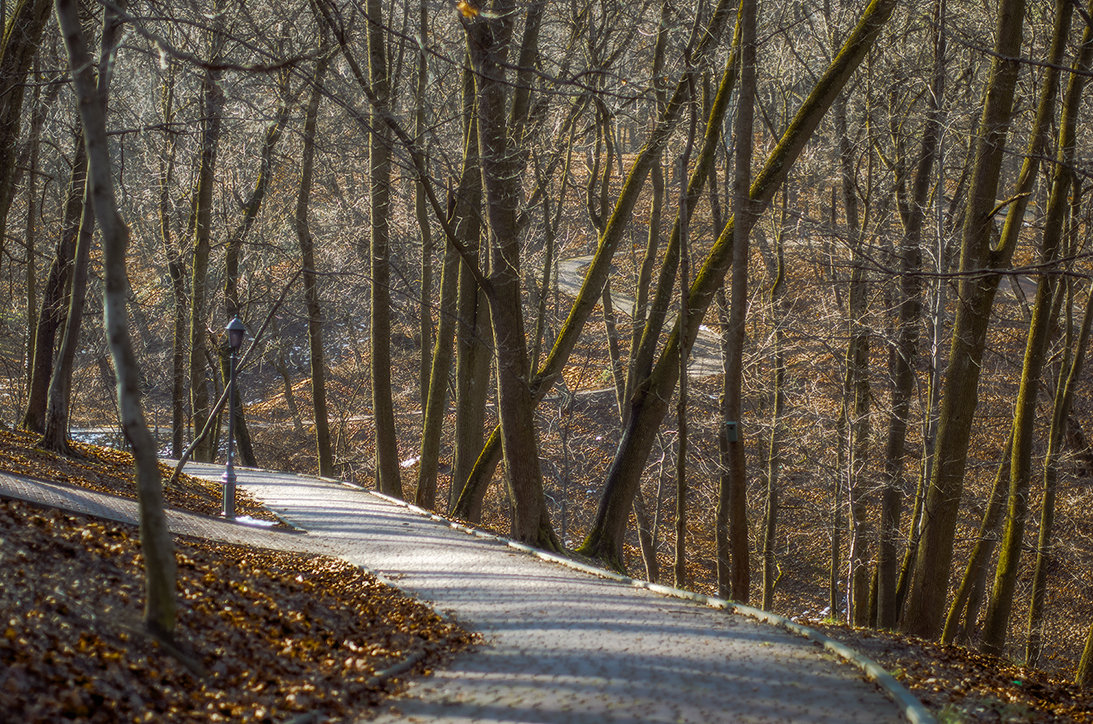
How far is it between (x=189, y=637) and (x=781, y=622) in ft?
15.1

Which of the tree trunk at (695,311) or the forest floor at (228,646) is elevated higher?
the tree trunk at (695,311)

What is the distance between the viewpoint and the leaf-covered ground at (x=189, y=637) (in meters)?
4.25

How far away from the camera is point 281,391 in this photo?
3706 centimetres

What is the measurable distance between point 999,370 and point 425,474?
15783 mm

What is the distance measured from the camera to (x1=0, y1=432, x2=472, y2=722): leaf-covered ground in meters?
4.25

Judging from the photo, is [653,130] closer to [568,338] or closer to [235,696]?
[568,338]

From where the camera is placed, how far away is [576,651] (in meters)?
6.10

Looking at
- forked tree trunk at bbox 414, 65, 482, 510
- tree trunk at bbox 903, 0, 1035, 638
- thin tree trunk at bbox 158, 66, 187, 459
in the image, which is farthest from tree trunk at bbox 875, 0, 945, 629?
thin tree trunk at bbox 158, 66, 187, 459

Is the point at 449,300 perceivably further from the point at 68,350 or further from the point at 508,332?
the point at 68,350

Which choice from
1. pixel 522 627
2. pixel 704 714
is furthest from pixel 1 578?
pixel 704 714

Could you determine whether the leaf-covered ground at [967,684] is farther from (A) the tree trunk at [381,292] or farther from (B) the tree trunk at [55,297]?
(B) the tree trunk at [55,297]

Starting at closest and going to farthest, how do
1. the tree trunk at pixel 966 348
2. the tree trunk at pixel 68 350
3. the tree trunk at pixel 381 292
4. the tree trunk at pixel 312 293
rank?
1. the tree trunk at pixel 966 348
2. the tree trunk at pixel 68 350
3. the tree trunk at pixel 381 292
4. the tree trunk at pixel 312 293

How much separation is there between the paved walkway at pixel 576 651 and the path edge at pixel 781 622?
8cm

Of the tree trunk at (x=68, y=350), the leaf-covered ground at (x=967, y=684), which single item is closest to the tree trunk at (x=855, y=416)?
the leaf-covered ground at (x=967, y=684)
